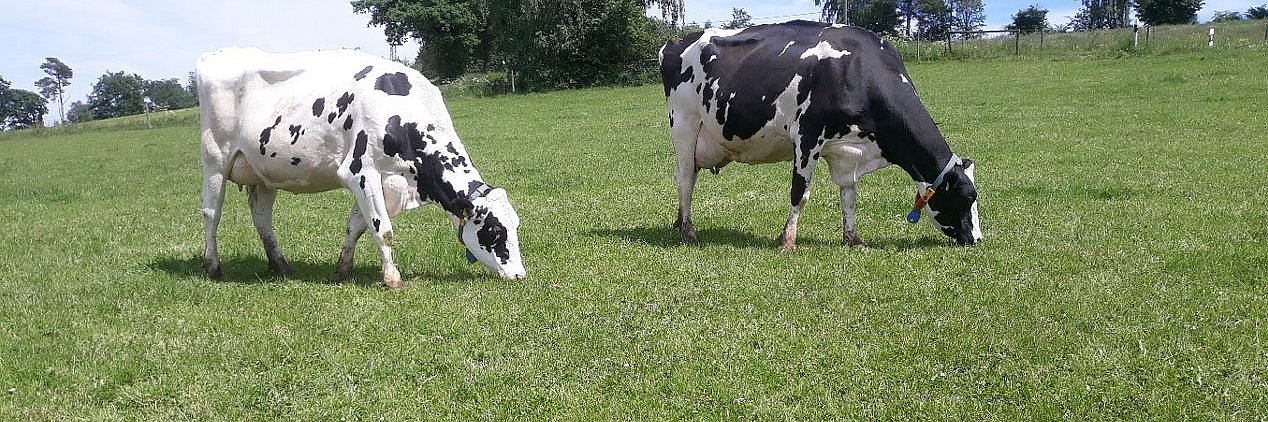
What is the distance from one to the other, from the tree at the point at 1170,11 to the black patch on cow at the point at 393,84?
103m

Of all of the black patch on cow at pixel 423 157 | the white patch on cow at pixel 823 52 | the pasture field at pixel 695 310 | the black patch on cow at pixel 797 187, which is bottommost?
the pasture field at pixel 695 310

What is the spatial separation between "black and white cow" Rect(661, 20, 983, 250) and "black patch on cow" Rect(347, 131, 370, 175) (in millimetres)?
3837

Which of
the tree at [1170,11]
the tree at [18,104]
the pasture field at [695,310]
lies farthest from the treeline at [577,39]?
the tree at [18,104]

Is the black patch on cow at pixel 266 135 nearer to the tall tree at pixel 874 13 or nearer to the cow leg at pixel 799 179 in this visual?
the cow leg at pixel 799 179

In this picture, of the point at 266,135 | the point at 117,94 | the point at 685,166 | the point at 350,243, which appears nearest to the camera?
the point at 266,135

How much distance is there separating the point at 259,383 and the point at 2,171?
23.9 m

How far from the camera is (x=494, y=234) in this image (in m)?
8.21

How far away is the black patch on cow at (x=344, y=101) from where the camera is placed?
832 centimetres

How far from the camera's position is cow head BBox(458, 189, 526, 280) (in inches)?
321

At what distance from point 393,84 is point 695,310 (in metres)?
3.38

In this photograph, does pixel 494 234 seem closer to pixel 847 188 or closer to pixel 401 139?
pixel 401 139

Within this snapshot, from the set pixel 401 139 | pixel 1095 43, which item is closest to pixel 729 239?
pixel 401 139

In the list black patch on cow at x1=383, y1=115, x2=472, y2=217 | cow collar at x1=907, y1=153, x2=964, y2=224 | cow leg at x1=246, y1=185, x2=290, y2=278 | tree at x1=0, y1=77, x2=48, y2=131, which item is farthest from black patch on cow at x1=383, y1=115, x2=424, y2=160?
tree at x1=0, y1=77, x2=48, y2=131

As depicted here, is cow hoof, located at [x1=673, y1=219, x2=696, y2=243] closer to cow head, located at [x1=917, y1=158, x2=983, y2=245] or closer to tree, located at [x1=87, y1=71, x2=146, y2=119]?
cow head, located at [x1=917, y1=158, x2=983, y2=245]
